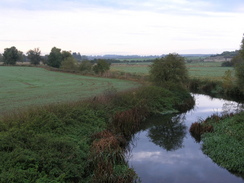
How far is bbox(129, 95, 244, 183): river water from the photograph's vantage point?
1076cm

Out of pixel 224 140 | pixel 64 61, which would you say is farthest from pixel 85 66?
pixel 224 140

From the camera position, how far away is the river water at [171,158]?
1076cm

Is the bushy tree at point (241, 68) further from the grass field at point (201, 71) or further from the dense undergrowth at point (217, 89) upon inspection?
the grass field at point (201, 71)

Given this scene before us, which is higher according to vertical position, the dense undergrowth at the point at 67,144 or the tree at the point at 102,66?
the tree at the point at 102,66

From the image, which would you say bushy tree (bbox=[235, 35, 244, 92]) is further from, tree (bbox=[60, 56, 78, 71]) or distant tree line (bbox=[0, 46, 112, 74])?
tree (bbox=[60, 56, 78, 71])

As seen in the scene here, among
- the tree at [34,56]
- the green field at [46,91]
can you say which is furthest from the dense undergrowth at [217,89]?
the tree at [34,56]

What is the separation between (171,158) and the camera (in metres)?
13.0

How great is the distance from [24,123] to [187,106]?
741 inches

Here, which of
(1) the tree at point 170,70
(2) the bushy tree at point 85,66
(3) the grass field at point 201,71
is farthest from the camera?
(2) the bushy tree at point 85,66

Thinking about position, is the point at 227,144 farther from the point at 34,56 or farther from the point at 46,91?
the point at 34,56

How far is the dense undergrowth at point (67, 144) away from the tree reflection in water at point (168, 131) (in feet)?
5.18

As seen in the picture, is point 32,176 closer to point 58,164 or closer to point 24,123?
point 58,164

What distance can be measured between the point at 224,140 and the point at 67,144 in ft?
27.4

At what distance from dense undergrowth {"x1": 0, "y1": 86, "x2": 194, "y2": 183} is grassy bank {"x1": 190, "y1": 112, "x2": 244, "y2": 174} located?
448 centimetres
